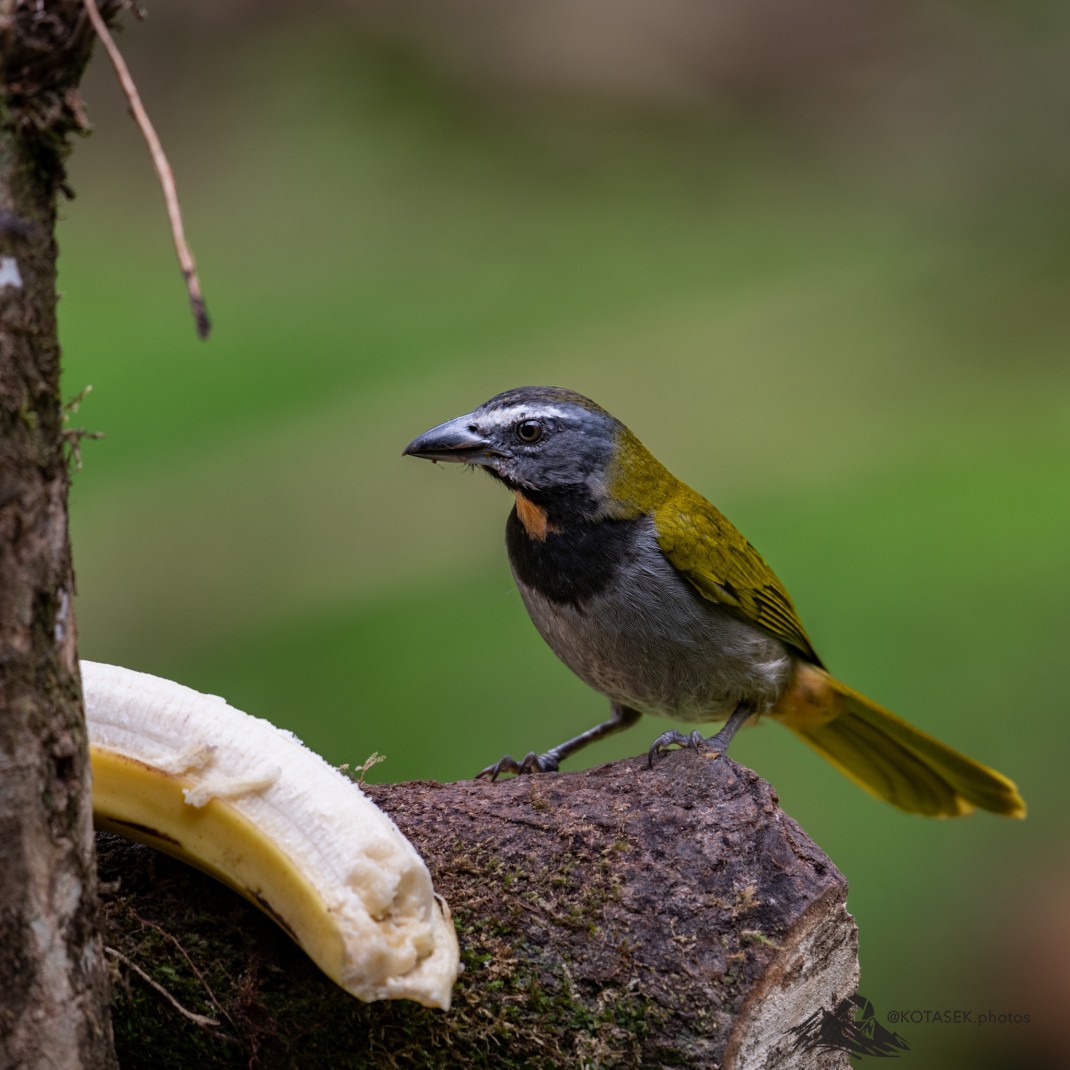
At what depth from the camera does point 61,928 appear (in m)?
1.93

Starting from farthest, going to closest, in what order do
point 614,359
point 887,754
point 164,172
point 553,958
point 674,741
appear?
point 614,359
point 887,754
point 674,741
point 553,958
point 164,172

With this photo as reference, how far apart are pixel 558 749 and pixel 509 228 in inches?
279

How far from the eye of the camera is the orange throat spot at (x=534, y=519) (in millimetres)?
4039

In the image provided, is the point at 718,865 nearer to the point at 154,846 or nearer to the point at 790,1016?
the point at 790,1016

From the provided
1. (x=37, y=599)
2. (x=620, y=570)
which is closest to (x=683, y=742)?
(x=620, y=570)

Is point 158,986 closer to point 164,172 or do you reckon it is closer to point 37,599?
point 37,599

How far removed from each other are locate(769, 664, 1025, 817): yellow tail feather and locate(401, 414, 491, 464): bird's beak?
1308mm

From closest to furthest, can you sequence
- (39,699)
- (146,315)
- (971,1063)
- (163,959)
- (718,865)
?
(39,699) < (163,959) < (718,865) < (971,1063) < (146,315)

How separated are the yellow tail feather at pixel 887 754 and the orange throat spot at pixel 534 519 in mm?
1016

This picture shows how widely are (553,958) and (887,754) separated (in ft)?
7.77

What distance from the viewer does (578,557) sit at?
398 centimetres

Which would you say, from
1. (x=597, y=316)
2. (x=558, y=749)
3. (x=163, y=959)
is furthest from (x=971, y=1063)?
(x=597, y=316)

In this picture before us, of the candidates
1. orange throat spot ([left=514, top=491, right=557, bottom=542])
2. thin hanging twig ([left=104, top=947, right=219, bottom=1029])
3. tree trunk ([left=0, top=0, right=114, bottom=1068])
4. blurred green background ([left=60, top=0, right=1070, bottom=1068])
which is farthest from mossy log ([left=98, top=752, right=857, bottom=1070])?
blurred green background ([left=60, top=0, right=1070, bottom=1068])

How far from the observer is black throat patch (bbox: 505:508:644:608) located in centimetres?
396
